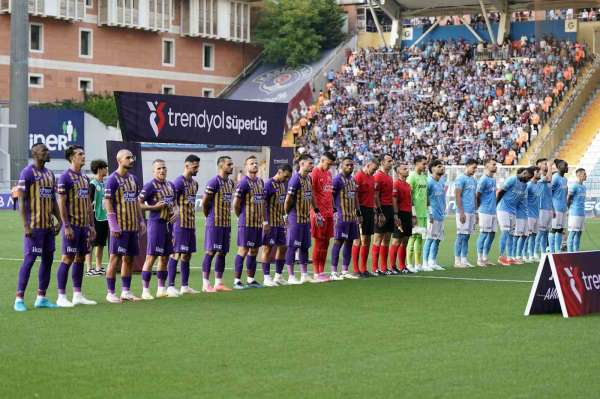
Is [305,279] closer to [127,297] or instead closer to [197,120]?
[197,120]

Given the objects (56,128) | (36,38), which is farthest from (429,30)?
(36,38)

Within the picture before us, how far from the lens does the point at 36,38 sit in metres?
59.1

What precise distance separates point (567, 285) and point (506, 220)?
9530 mm

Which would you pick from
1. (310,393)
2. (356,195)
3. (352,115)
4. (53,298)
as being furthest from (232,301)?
(352,115)

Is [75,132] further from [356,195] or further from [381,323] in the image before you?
[381,323]

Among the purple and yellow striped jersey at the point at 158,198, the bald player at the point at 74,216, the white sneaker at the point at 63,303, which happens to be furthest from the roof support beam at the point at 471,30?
the white sneaker at the point at 63,303

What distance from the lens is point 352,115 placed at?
180 ft

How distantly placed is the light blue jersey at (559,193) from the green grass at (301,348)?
801 centimetres

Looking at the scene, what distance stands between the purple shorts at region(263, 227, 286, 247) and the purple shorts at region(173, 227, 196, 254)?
5.60 ft

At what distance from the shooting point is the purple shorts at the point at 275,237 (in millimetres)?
17906

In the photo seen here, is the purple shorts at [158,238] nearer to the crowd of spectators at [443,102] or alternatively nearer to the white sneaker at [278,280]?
the white sneaker at [278,280]

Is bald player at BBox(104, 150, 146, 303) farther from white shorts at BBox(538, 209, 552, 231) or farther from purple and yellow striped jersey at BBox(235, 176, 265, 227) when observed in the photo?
white shorts at BBox(538, 209, 552, 231)

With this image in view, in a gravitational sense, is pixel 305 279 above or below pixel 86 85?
below

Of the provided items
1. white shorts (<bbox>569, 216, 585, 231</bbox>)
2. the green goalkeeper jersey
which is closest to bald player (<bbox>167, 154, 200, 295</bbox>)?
the green goalkeeper jersey
